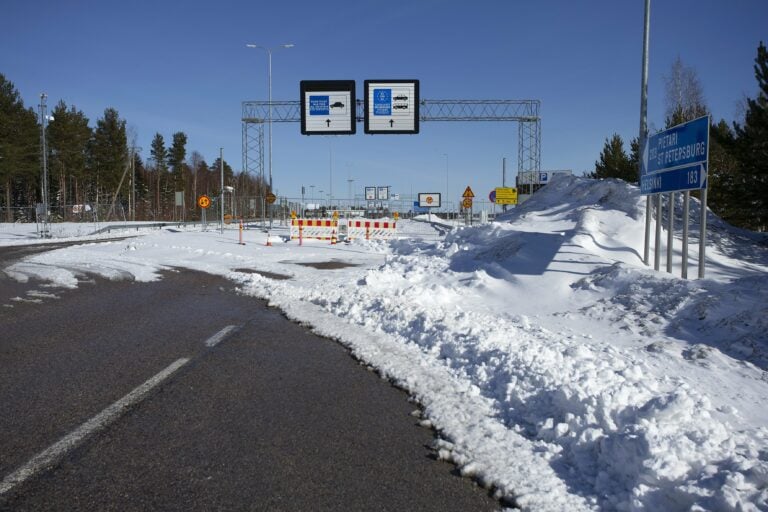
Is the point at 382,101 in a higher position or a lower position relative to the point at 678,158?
higher

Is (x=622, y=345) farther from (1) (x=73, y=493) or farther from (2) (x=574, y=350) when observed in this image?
(1) (x=73, y=493)

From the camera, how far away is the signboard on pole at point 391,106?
27.3 metres

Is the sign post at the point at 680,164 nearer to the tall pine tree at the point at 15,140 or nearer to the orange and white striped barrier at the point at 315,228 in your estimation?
the orange and white striped barrier at the point at 315,228

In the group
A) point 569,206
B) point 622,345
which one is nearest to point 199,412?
point 622,345

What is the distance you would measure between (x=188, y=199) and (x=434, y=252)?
87.7m

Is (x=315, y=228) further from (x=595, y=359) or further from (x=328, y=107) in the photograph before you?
(x=595, y=359)

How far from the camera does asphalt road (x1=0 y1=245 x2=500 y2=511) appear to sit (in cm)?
293

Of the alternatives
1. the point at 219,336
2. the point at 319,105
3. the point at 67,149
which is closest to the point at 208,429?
the point at 219,336

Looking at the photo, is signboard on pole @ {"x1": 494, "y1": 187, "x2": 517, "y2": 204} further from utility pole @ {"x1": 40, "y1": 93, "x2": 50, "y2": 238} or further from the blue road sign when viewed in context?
utility pole @ {"x1": 40, "y1": 93, "x2": 50, "y2": 238}

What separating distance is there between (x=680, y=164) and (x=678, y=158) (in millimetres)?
141

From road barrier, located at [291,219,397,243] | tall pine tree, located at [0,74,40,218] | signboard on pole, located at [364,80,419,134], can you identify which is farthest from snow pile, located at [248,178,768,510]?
tall pine tree, located at [0,74,40,218]

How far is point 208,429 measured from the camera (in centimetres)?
383

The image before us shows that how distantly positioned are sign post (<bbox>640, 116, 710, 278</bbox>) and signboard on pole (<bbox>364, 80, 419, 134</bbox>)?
59.4ft

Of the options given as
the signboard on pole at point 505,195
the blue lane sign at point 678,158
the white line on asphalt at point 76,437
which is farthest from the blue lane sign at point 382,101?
the white line on asphalt at point 76,437
